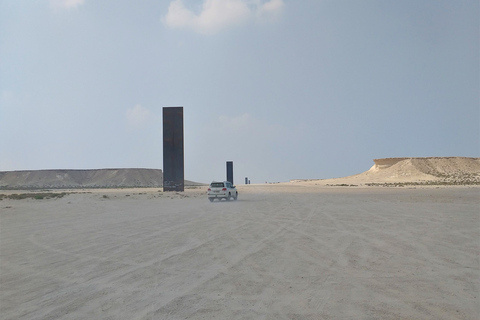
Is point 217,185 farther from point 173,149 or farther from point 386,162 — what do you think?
point 386,162

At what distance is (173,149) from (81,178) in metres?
97.6

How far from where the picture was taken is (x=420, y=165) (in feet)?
293

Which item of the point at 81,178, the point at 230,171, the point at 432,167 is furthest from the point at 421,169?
the point at 81,178

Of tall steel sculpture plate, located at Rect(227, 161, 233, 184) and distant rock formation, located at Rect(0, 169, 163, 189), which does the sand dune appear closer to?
tall steel sculpture plate, located at Rect(227, 161, 233, 184)

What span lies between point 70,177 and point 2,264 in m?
134

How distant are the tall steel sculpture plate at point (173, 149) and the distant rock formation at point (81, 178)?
76.3 m

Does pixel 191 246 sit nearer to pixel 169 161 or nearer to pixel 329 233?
pixel 329 233

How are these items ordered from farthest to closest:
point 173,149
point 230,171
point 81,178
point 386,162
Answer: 1. point 81,178
2. point 386,162
3. point 230,171
4. point 173,149

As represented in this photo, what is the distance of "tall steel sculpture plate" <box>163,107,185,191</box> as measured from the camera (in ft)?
151

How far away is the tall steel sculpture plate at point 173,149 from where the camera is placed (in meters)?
46.1

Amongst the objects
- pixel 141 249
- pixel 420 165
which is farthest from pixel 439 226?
pixel 420 165

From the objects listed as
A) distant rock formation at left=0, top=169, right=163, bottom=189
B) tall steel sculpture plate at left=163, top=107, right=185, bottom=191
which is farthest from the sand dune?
distant rock formation at left=0, top=169, right=163, bottom=189

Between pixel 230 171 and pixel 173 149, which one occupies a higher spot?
pixel 173 149

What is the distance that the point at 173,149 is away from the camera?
46.1m
